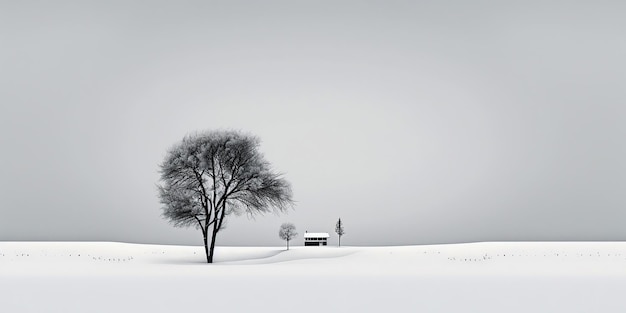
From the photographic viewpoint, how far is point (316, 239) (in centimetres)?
5634

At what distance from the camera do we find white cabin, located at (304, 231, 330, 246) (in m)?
56.1

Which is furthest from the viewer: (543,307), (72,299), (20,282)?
(20,282)

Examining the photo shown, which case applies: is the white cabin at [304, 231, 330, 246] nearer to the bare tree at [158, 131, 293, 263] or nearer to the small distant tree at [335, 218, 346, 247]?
the small distant tree at [335, 218, 346, 247]

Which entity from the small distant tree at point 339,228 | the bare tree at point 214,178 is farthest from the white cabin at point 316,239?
the bare tree at point 214,178

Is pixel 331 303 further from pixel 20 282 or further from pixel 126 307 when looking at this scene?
pixel 20 282

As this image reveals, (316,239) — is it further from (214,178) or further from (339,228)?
(214,178)

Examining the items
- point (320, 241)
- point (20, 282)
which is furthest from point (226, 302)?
point (320, 241)

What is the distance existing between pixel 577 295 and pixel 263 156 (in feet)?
81.2

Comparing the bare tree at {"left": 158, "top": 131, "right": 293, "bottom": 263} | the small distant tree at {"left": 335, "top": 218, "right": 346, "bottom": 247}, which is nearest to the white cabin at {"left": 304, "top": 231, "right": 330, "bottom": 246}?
the small distant tree at {"left": 335, "top": 218, "right": 346, "bottom": 247}

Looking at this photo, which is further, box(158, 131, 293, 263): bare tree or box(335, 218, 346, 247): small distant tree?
box(335, 218, 346, 247): small distant tree

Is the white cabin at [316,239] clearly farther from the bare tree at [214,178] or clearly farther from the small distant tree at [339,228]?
the bare tree at [214,178]

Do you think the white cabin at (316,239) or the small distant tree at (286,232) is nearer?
the small distant tree at (286,232)

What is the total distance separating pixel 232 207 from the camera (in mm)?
35219

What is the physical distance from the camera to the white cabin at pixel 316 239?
2207 inches
